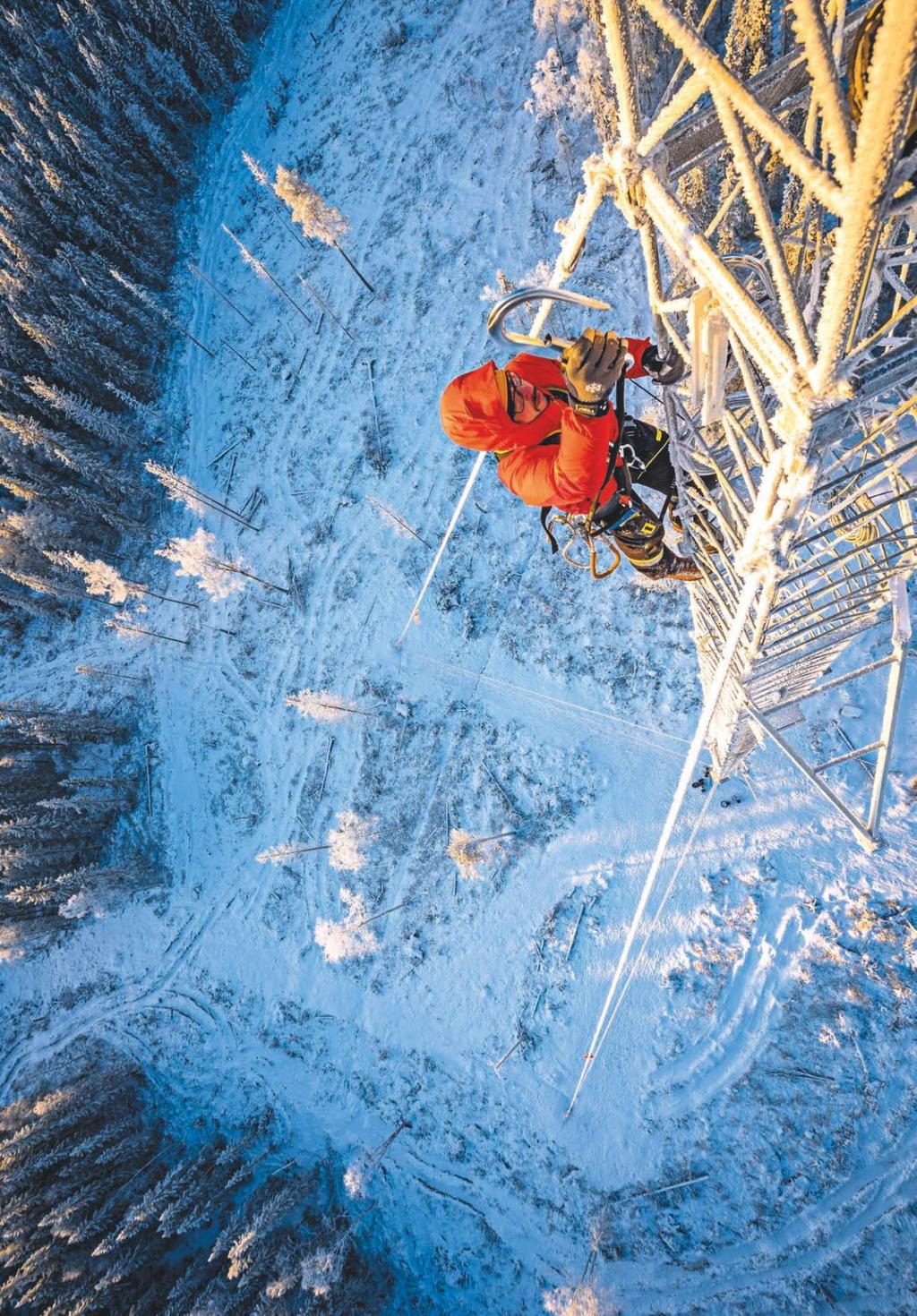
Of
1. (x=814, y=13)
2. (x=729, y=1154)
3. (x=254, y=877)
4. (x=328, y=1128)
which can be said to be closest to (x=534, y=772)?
(x=729, y=1154)

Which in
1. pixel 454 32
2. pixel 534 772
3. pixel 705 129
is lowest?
pixel 534 772

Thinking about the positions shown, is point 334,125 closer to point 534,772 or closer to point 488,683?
point 488,683

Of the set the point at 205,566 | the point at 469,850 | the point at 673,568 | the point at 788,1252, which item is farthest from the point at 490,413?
the point at 788,1252

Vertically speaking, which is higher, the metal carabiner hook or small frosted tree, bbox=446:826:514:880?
the metal carabiner hook

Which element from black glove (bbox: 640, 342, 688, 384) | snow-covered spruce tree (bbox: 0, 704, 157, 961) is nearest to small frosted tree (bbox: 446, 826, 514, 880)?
snow-covered spruce tree (bbox: 0, 704, 157, 961)

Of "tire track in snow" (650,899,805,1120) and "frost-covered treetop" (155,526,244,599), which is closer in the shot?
Result: "tire track in snow" (650,899,805,1120)

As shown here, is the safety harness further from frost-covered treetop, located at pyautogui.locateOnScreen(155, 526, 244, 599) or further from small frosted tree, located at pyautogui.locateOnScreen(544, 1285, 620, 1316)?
small frosted tree, located at pyautogui.locateOnScreen(544, 1285, 620, 1316)

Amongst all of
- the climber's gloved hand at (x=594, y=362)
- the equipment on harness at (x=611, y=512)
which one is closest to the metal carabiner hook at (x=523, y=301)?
the climber's gloved hand at (x=594, y=362)
